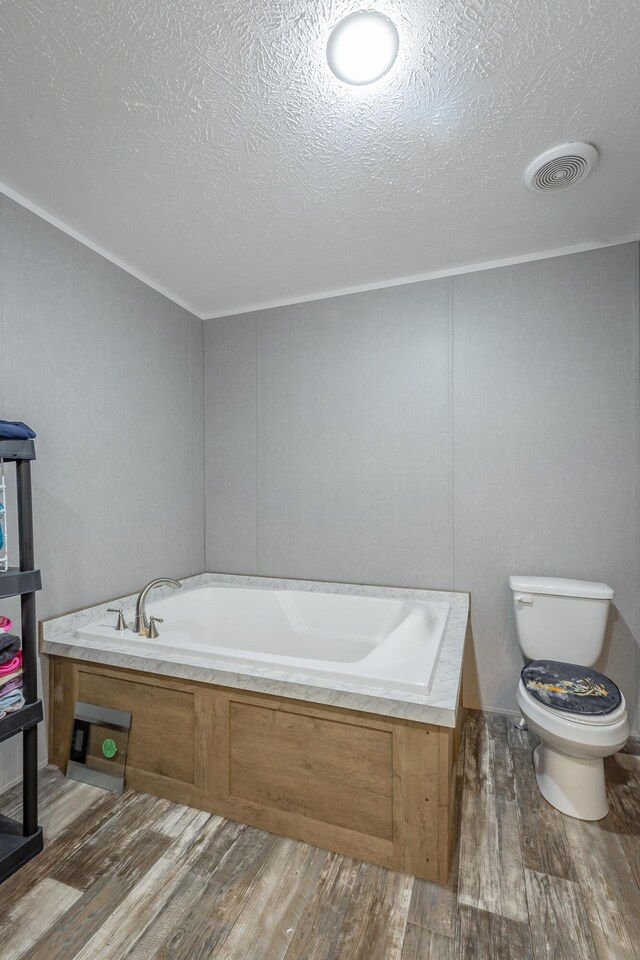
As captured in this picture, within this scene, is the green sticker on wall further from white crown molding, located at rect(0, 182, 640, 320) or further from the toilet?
white crown molding, located at rect(0, 182, 640, 320)

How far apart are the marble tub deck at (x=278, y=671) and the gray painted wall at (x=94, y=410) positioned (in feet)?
0.34

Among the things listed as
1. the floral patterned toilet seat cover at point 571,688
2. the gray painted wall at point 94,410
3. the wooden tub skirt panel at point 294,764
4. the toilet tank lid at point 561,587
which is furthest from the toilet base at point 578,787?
the gray painted wall at point 94,410

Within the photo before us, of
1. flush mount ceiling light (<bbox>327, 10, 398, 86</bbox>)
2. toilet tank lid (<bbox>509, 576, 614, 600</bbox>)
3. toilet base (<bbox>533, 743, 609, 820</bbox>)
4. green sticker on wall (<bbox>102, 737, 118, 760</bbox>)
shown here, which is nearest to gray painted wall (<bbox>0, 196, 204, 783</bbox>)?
green sticker on wall (<bbox>102, 737, 118, 760</bbox>)

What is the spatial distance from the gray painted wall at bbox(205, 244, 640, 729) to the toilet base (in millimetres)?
710

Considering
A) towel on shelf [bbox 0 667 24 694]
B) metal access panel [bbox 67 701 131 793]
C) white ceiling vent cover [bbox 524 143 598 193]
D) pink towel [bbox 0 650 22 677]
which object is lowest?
metal access panel [bbox 67 701 131 793]

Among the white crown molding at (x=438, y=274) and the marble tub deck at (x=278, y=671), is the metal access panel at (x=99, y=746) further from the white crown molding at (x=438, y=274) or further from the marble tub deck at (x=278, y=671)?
the white crown molding at (x=438, y=274)

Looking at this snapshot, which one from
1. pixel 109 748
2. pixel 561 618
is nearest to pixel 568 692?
pixel 561 618

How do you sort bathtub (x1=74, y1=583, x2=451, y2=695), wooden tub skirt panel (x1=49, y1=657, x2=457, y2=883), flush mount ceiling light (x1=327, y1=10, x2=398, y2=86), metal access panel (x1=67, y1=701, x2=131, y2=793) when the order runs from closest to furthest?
1. flush mount ceiling light (x1=327, y1=10, x2=398, y2=86)
2. wooden tub skirt panel (x1=49, y1=657, x2=457, y2=883)
3. bathtub (x1=74, y1=583, x2=451, y2=695)
4. metal access panel (x1=67, y1=701, x2=131, y2=793)

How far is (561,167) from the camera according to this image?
70.2 inches

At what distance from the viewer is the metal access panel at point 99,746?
74.9 inches

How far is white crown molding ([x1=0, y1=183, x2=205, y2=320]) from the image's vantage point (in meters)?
1.93

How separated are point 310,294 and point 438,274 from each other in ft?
2.62

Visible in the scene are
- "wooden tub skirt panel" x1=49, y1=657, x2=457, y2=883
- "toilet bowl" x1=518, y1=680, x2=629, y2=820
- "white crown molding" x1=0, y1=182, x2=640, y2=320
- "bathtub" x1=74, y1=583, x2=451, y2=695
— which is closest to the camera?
"wooden tub skirt panel" x1=49, y1=657, x2=457, y2=883

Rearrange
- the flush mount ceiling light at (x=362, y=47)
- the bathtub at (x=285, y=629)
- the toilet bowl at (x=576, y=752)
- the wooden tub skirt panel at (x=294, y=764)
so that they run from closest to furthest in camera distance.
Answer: the flush mount ceiling light at (x=362, y=47)
the wooden tub skirt panel at (x=294, y=764)
the toilet bowl at (x=576, y=752)
the bathtub at (x=285, y=629)
